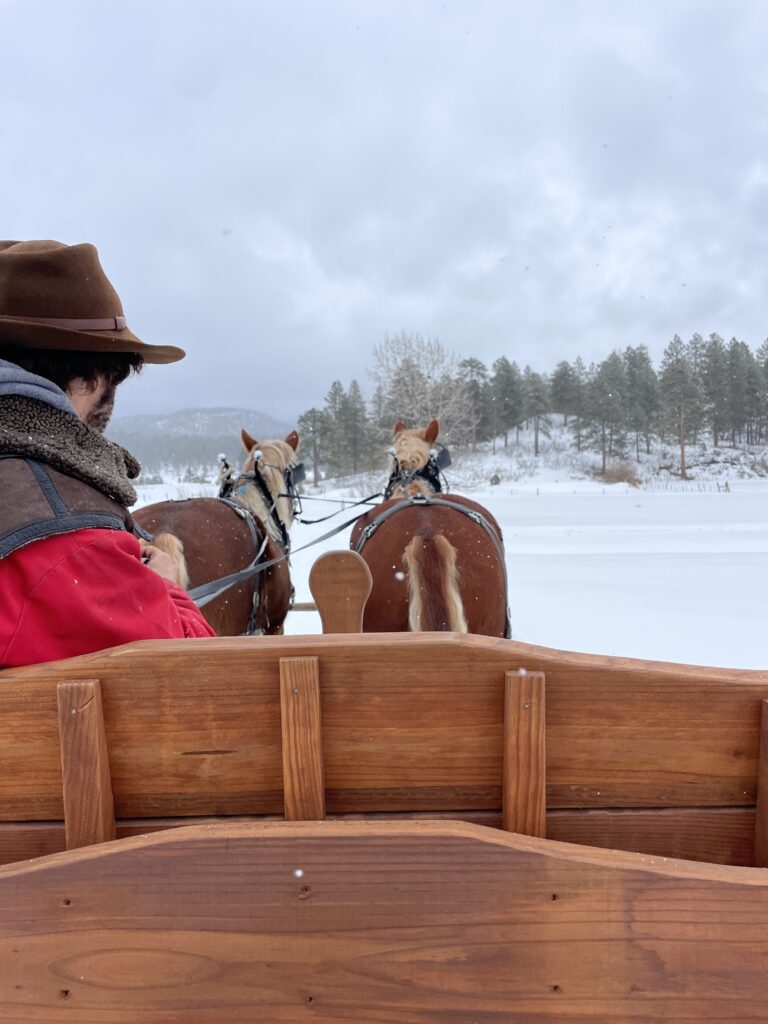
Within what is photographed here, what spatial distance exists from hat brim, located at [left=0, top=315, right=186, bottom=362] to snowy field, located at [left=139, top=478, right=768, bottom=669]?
4786 millimetres

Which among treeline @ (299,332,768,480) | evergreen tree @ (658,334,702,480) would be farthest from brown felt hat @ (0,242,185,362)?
evergreen tree @ (658,334,702,480)

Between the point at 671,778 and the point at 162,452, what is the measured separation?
164m

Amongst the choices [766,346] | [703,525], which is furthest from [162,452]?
[703,525]

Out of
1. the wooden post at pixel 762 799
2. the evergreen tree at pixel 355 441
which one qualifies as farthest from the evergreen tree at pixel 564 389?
the wooden post at pixel 762 799

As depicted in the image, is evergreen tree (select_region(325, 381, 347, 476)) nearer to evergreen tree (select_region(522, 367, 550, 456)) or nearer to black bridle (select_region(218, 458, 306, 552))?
evergreen tree (select_region(522, 367, 550, 456))

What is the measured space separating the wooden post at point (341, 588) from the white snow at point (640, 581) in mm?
3549

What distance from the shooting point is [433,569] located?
3.55 metres

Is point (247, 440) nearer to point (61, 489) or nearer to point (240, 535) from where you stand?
point (240, 535)

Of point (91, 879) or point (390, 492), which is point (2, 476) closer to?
point (91, 879)

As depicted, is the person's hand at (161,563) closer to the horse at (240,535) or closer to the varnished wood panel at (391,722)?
the varnished wood panel at (391,722)

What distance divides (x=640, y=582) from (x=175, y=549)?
247 inches

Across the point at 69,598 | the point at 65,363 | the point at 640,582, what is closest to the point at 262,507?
the point at 65,363

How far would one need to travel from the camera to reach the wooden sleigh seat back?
102cm

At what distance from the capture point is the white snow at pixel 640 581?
18.2ft
